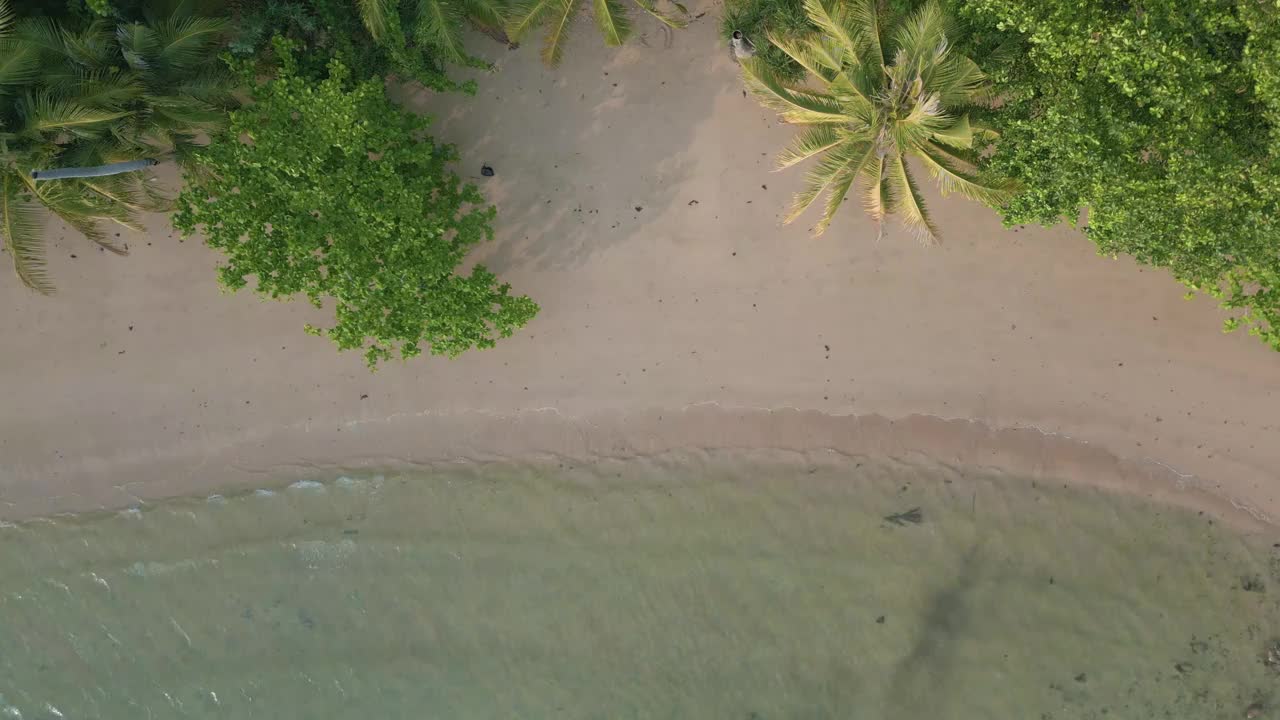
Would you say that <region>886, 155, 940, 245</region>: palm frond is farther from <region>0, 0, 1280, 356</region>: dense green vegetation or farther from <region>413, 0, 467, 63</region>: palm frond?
<region>413, 0, 467, 63</region>: palm frond

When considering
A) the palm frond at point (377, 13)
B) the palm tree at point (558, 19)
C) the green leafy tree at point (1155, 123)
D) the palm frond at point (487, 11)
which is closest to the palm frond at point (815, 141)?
the green leafy tree at point (1155, 123)

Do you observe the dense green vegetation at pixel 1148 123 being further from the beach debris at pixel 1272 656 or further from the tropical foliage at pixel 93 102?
the tropical foliage at pixel 93 102

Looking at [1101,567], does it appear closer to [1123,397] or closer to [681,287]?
[1123,397]

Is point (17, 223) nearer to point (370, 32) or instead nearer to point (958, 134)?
point (370, 32)

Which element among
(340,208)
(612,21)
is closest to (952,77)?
(612,21)

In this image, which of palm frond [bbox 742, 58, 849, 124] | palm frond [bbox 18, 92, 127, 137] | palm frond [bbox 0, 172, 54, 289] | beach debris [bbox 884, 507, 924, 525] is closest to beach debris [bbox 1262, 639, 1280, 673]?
beach debris [bbox 884, 507, 924, 525]
